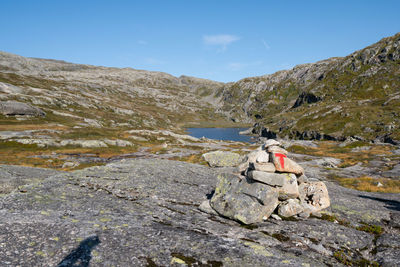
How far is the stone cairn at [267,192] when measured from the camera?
17953 millimetres

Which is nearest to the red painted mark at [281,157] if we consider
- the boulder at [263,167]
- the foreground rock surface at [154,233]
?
the boulder at [263,167]

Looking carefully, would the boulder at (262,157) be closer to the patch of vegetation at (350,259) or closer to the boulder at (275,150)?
the boulder at (275,150)

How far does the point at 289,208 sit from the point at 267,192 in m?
3.53

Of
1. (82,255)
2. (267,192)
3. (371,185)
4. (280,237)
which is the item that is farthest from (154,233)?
(371,185)

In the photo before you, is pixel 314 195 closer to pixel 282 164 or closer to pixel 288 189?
pixel 288 189

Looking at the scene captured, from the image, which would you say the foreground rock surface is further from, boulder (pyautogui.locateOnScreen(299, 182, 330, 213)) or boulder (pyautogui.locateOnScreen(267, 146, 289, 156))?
boulder (pyautogui.locateOnScreen(267, 146, 289, 156))

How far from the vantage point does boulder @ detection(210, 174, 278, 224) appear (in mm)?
17438

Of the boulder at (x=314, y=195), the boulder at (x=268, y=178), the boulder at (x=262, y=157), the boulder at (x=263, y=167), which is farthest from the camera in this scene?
the boulder at (x=262, y=157)

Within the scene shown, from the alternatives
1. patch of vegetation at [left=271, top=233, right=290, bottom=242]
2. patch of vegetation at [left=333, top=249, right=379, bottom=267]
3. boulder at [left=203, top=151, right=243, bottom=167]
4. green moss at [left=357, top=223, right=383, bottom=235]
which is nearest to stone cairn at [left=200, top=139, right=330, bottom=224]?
patch of vegetation at [left=271, top=233, right=290, bottom=242]

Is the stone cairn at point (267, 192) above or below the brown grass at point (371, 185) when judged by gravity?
above

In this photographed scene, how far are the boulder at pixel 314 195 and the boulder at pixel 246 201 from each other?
15.9ft

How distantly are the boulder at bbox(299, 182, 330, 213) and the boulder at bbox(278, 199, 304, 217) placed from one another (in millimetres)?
1557

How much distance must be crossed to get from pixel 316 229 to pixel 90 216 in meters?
18.1

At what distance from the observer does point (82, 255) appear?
10859mm
